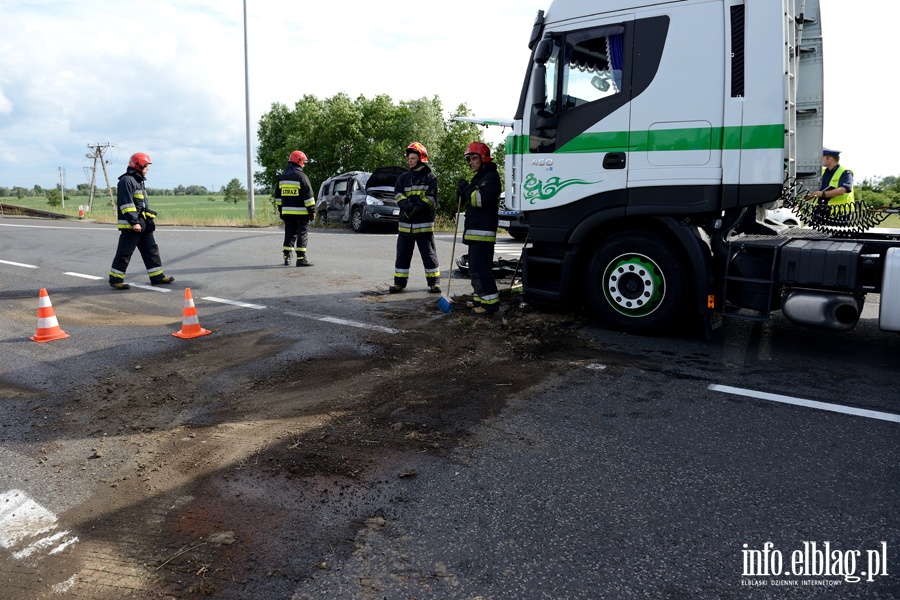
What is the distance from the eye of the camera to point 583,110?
6.10 meters

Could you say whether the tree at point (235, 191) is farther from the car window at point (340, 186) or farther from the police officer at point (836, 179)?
the police officer at point (836, 179)

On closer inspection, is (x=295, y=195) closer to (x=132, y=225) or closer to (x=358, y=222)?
(x=132, y=225)

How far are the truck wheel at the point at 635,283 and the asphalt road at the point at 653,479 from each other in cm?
20

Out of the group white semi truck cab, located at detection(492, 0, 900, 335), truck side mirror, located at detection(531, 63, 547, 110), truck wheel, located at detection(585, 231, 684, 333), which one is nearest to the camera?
white semi truck cab, located at detection(492, 0, 900, 335)

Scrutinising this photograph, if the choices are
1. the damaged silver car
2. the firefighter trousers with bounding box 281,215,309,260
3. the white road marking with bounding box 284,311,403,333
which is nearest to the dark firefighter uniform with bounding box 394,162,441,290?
the white road marking with bounding box 284,311,403,333

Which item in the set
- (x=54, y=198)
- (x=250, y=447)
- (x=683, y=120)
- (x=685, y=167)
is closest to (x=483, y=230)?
A: (x=685, y=167)

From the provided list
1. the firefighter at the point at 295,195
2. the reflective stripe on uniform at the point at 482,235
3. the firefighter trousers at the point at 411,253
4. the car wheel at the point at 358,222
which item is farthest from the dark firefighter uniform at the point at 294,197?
the car wheel at the point at 358,222

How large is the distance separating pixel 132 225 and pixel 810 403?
A: 8.48 metres

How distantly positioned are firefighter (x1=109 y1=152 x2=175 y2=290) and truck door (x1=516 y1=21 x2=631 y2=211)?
5751 millimetres

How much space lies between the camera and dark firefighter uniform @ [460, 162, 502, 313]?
284 inches

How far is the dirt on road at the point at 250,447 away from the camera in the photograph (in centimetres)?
265

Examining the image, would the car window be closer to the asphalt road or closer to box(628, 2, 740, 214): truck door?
the asphalt road

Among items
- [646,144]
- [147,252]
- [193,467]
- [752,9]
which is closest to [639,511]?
[193,467]

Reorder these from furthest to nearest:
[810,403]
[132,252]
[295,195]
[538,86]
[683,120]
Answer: [295,195]
[132,252]
[538,86]
[683,120]
[810,403]
